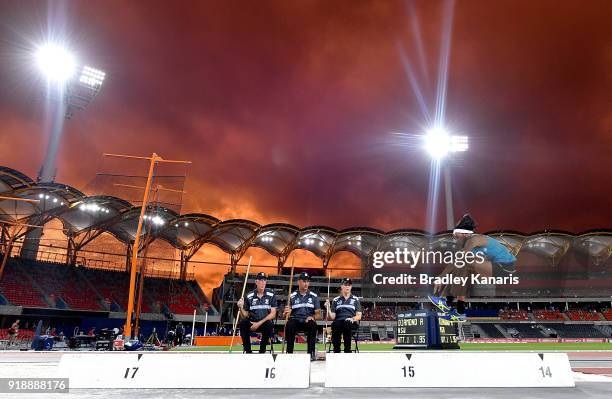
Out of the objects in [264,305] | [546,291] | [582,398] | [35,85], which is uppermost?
[35,85]

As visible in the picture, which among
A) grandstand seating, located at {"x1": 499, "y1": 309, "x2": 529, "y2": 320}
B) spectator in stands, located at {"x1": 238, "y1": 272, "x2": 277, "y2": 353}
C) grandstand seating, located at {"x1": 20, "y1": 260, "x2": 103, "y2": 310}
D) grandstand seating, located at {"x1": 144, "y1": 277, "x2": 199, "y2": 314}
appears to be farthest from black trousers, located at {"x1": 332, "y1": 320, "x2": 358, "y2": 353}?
grandstand seating, located at {"x1": 499, "y1": 309, "x2": 529, "y2": 320}

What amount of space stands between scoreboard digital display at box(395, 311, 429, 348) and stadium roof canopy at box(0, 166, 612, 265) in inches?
962

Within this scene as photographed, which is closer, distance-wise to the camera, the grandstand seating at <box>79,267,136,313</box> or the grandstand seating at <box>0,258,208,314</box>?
the grandstand seating at <box>0,258,208,314</box>

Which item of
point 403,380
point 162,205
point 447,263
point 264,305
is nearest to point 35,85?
point 162,205

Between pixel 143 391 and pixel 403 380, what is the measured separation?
364 centimetres

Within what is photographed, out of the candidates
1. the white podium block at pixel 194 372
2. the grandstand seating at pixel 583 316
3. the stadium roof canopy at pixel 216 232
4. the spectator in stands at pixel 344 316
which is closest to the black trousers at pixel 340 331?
the spectator in stands at pixel 344 316

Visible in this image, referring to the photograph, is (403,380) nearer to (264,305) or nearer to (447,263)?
(264,305)

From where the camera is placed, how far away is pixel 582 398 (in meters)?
4.46

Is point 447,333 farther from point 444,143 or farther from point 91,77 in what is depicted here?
point 91,77

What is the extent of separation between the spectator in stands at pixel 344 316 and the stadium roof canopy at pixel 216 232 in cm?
2841

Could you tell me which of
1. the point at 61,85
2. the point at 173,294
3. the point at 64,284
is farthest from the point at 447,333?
the point at 61,85

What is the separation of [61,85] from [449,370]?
4955cm

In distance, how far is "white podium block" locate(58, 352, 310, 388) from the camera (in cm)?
552

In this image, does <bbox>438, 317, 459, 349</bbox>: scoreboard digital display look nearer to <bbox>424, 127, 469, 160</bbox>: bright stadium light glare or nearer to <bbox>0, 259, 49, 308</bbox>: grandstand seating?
<bbox>0, 259, 49, 308</bbox>: grandstand seating
